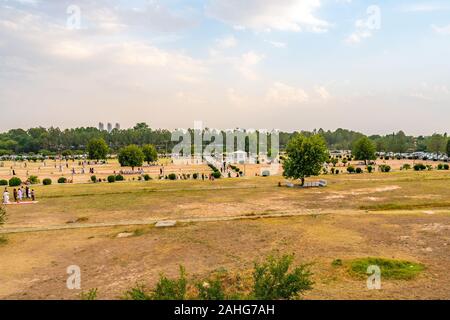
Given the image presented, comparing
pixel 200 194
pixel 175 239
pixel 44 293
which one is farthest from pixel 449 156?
pixel 44 293

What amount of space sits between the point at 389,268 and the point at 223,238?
8.81 m

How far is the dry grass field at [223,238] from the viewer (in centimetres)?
1438

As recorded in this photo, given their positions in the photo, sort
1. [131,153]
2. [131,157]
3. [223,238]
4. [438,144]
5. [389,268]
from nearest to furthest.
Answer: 1. [389,268]
2. [223,238]
3. [131,157]
4. [131,153]
5. [438,144]

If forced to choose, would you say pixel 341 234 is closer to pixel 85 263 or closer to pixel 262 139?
pixel 85 263

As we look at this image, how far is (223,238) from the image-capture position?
67.5ft

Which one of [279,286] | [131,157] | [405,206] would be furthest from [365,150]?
[279,286]

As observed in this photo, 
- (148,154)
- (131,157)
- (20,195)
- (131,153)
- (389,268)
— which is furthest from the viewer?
(148,154)

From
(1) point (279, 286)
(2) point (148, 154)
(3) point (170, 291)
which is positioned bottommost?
(1) point (279, 286)

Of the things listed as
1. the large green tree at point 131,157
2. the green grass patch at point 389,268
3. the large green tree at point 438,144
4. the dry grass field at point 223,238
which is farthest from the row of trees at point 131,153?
the large green tree at point 438,144

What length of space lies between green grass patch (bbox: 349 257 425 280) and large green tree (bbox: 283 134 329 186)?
27170 millimetres

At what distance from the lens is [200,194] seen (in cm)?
3803

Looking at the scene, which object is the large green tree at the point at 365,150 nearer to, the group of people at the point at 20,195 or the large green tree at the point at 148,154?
the large green tree at the point at 148,154

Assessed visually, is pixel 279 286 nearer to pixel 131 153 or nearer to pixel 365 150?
pixel 131 153

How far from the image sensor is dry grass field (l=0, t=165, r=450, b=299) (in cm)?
1438
